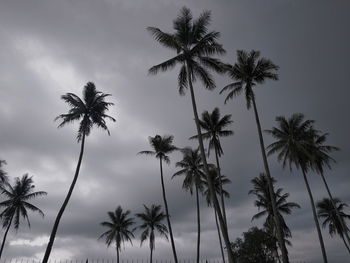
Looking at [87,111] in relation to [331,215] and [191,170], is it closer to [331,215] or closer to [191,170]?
[191,170]

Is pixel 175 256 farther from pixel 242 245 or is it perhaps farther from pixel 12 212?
pixel 12 212

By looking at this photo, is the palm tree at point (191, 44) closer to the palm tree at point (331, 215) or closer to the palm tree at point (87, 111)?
the palm tree at point (87, 111)

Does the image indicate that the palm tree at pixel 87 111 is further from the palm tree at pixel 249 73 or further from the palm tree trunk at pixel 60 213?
the palm tree at pixel 249 73

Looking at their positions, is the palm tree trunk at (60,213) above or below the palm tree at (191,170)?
below

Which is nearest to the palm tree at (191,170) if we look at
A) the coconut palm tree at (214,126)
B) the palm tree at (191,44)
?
the coconut palm tree at (214,126)

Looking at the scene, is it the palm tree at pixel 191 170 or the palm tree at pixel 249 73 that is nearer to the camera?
the palm tree at pixel 249 73

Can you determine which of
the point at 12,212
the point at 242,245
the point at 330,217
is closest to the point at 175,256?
the point at 242,245

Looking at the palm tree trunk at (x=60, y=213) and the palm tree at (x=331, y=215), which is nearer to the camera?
the palm tree trunk at (x=60, y=213)

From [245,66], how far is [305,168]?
652 inches

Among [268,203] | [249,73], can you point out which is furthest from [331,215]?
[249,73]

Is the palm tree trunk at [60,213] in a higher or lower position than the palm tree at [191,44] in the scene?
→ lower

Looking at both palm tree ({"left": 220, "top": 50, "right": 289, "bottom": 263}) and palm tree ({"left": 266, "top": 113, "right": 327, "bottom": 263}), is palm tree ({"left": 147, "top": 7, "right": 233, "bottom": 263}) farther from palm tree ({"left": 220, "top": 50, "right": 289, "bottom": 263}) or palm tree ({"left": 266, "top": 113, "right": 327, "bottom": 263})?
palm tree ({"left": 266, "top": 113, "right": 327, "bottom": 263})

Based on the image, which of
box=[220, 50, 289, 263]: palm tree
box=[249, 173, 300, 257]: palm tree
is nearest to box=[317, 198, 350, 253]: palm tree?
box=[249, 173, 300, 257]: palm tree

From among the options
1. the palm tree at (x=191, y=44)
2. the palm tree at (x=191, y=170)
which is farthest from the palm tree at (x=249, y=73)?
the palm tree at (x=191, y=170)
